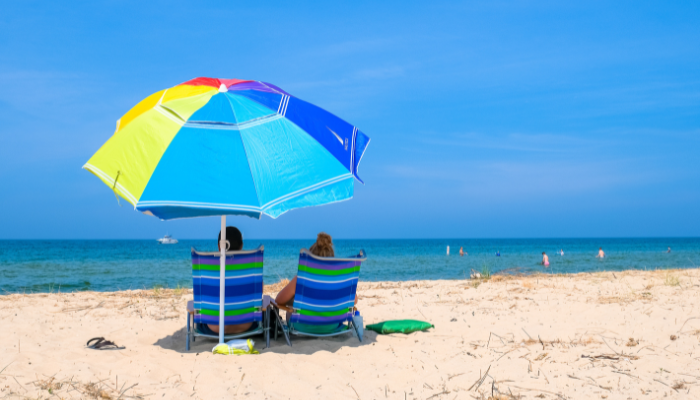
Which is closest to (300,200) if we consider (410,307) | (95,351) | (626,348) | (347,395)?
(347,395)

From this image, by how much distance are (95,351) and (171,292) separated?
13.3 feet

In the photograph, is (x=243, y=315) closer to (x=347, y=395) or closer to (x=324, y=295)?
(x=324, y=295)

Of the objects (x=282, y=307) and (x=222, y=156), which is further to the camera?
(x=282, y=307)

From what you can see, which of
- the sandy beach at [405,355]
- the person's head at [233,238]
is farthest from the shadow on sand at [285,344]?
the person's head at [233,238]

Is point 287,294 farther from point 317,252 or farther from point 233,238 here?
point 233,238

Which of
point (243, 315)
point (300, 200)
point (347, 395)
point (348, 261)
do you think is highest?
point (300, 200)

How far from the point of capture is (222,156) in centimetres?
376

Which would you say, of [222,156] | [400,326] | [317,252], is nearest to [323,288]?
[317,252]

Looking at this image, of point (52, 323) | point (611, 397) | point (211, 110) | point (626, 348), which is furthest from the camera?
point (52, 323)

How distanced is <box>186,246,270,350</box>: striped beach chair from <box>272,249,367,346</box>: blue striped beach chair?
13.0 inches

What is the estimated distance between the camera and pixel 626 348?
4352mm

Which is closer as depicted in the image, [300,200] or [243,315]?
[300,200]

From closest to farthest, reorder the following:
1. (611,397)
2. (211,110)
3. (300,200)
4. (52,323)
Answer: (611,397) < (300,200) < (211,110) < (52,323)

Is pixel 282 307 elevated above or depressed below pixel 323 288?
below
